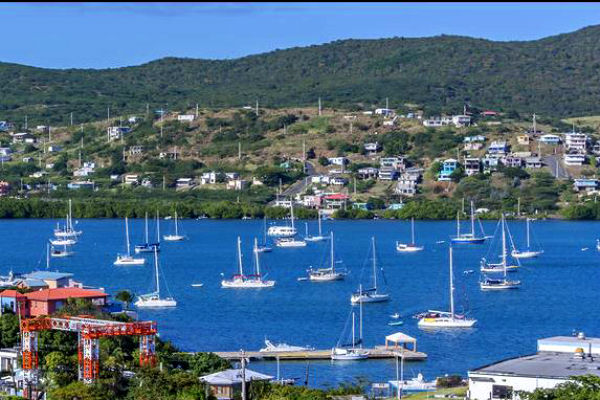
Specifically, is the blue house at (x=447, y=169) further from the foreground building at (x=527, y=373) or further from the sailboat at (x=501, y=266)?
the foreground building at (x=527, y=373)

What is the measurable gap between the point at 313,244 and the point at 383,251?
7108mm

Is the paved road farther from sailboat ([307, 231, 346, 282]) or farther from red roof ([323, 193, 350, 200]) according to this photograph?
sailboat ([307, 231, 346, 282])

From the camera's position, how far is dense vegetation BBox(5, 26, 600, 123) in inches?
6102

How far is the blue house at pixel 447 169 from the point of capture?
4156 inches

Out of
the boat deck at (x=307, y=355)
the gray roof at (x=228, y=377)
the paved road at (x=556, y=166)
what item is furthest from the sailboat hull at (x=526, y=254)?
the gray roof at (x=228, y=377)

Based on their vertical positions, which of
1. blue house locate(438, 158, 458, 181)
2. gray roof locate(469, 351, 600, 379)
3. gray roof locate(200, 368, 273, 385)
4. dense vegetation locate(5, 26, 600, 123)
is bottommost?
gray roof locate(200, 368, 273, 385)

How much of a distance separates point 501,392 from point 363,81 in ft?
464

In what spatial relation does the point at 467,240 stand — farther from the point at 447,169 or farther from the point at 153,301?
the point at 153,301

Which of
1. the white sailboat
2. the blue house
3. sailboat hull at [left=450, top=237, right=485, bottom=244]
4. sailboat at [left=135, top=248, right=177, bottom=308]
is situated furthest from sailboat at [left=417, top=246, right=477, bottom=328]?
the blue house

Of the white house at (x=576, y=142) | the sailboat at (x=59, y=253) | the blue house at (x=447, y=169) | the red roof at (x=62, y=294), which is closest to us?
the red roof at (x=62, y=294)

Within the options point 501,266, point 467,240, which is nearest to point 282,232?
point 467,240

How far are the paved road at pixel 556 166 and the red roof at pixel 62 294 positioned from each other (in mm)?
70911

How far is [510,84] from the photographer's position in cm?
17375

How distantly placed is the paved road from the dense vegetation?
2532 cm
